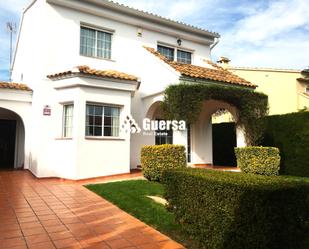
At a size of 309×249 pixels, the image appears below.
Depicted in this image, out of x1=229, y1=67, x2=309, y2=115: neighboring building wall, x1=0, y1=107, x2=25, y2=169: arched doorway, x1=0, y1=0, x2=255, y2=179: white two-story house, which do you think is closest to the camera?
x1=0, y1=0, x2=255, y2=179: white two-story house

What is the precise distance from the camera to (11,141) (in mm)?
18891

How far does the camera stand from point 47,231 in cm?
618

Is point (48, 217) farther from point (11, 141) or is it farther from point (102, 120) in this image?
point (11, 141)

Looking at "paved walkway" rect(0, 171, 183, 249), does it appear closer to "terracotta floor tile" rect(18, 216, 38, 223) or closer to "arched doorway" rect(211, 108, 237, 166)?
"terracotta floor tile" rect(18, 216, 38, 223)

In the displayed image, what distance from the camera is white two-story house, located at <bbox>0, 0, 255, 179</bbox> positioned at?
1330cm

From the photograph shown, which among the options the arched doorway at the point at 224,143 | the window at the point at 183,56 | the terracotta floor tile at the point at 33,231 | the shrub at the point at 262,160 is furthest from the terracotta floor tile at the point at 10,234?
the arched doorway at the point at 224,143

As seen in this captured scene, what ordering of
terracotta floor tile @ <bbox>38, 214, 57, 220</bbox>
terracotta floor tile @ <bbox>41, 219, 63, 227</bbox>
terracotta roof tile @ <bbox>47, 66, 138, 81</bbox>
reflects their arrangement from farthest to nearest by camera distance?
terracotta roof tile @ <bbox>47, 66, 138, 81</bbox>, terracotta floor tile @ <bbox>38, 214, 57, 220</bbox>, terracotta floor tile @ <bbox>41, 219, 63, 227</bbox>

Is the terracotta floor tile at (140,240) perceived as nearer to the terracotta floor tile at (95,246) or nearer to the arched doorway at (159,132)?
the terracotta floor tile at (95,246)

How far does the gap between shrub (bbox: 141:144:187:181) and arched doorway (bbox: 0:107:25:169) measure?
33.3 ft

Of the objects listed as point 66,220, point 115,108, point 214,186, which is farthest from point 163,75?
point 214,186

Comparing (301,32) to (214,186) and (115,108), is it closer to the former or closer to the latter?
(115,108)

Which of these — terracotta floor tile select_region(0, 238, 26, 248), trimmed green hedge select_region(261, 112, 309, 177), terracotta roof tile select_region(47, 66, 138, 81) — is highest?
terracotta roof tile select_region(47, 66, 138, 81)

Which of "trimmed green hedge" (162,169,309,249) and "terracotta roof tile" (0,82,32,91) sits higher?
"terracotta roof tile" (0,82,32,91)

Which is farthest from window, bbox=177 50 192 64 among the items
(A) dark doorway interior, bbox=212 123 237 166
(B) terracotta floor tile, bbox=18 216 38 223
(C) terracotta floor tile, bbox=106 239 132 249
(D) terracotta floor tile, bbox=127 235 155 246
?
A: (C) terracotta floor tile, bbox=106 239 132 249
